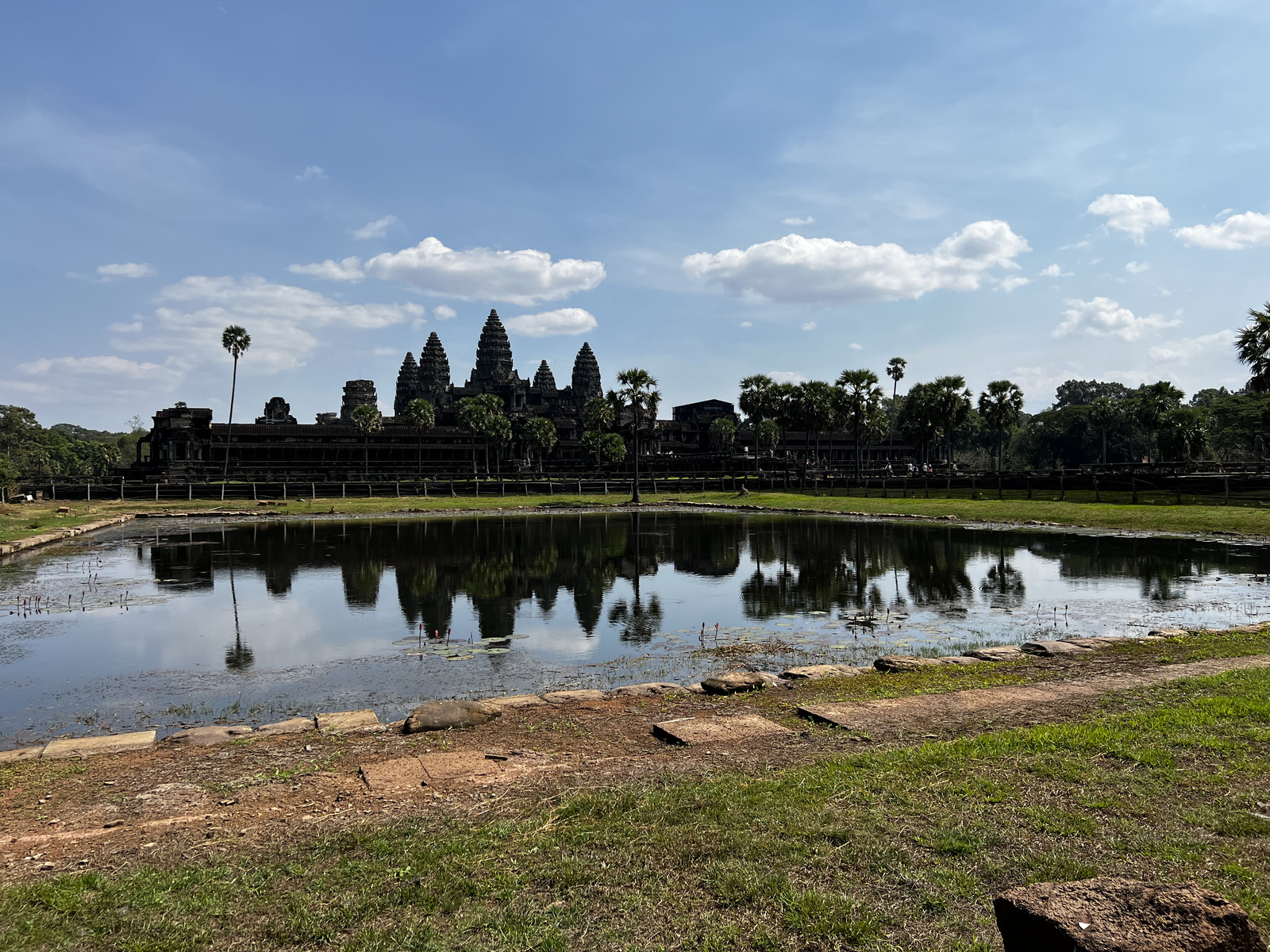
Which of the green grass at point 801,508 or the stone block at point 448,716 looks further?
the green grass at point 801,508

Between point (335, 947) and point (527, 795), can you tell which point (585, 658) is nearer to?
point (527, 795)

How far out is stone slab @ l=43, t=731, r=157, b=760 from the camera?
934 cm

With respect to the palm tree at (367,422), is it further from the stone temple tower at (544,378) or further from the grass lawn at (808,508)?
the stone temple tower at (544,378)

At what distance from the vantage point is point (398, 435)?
11281 centimetres

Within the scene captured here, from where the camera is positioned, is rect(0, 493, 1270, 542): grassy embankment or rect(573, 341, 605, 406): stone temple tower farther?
rect(573, 341, 605, 406): stone temple tower

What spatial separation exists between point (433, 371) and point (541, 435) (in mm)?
49662

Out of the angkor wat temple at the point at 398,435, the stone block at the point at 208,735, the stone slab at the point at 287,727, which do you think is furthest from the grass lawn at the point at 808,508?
the stone slab at the point at 287,727

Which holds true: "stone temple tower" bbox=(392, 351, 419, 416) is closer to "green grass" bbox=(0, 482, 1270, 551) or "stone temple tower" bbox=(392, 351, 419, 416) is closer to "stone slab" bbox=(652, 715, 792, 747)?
"green grass" bbox=(0, 482, 1270, 551)

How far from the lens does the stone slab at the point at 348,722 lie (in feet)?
33.0

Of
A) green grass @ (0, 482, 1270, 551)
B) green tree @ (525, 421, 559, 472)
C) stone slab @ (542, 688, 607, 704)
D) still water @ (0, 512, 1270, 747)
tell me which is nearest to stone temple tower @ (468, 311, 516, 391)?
green tree @ (525, 421, 559, 472)

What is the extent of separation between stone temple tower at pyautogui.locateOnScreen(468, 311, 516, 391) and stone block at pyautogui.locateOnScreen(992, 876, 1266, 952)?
15148 centimetres

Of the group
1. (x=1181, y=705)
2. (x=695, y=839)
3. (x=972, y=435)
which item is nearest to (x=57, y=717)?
(x=695, y=839)

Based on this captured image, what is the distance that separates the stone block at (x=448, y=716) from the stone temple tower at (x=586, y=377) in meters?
151

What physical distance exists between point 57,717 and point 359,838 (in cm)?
850
